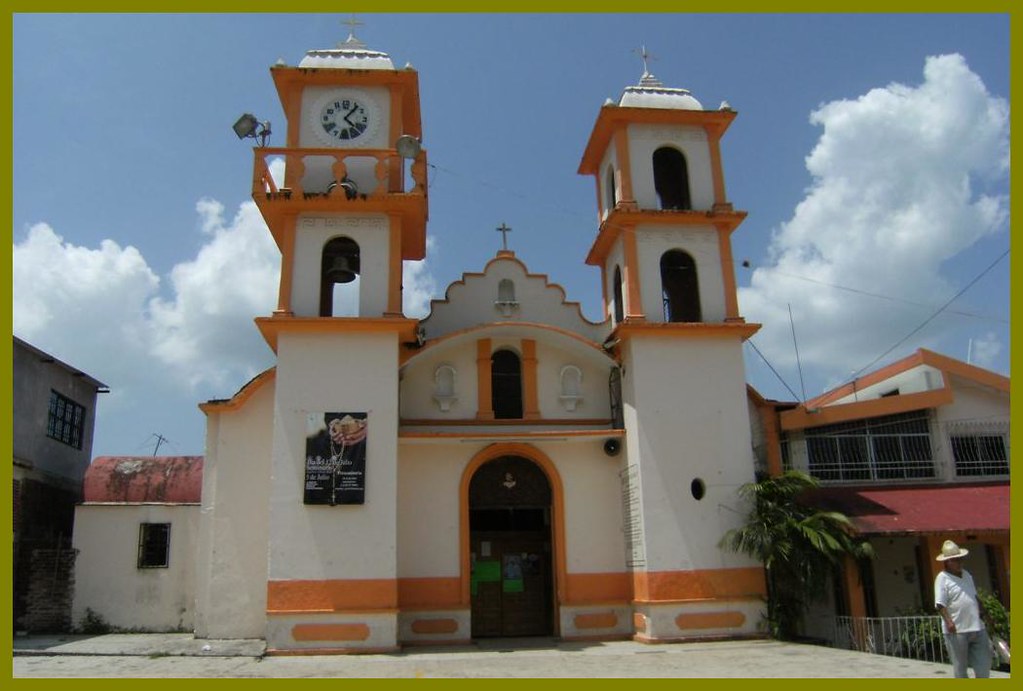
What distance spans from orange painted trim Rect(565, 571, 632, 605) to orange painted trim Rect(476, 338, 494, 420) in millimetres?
3836

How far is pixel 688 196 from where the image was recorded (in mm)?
19266

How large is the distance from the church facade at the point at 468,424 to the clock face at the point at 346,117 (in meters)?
0.05

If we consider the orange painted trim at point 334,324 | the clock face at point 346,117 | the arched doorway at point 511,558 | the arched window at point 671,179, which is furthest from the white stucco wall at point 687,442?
the clock face at point 346,117

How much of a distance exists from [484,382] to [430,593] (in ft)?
15.0

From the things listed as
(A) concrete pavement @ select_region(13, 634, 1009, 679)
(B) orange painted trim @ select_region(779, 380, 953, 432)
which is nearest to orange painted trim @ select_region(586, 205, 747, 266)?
(B) orange painted trim @ select_region(779, 380, 953, 432)

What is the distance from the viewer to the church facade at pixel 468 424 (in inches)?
631

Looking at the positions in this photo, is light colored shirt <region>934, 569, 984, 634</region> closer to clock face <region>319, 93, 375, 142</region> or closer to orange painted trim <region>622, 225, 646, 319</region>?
orange painted trim <region>622, 225, 646, 319</region>

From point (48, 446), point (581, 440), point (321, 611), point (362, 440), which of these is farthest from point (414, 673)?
Answer: point (48, 446)

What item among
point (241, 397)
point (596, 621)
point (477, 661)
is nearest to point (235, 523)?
point (241, 397)

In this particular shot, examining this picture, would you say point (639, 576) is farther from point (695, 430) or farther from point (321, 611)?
point (321, 611)

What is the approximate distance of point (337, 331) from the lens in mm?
16750

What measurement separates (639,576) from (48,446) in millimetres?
15057

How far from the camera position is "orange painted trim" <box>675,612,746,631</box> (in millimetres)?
16156

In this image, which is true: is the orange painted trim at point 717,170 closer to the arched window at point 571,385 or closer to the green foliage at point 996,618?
the arched window at point 571,385
